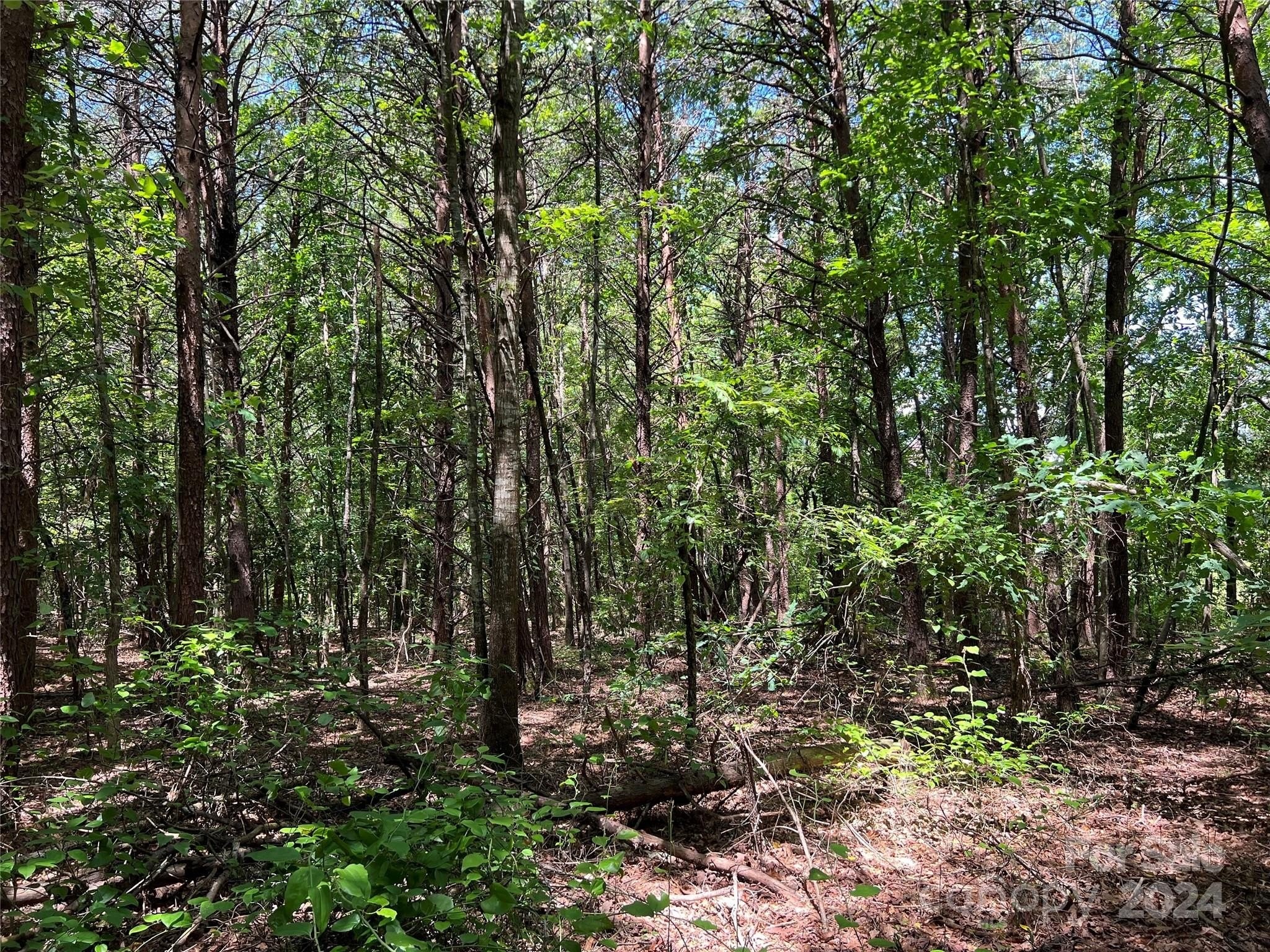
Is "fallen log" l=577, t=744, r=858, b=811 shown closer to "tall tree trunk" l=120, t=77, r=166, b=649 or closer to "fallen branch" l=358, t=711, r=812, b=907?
"fallen branch" l=358, t=711, r=812, b=907

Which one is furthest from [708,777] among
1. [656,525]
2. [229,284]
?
[229,284]

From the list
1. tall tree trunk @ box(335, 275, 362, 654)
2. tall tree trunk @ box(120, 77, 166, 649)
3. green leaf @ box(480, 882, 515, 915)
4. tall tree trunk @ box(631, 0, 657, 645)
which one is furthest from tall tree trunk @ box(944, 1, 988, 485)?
tall tree trunk @ box(335, 275, 362, 654)

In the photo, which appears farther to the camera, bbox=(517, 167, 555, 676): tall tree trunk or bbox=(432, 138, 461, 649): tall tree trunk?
bbox=(432, 138, 461, 649): tall tree trunk

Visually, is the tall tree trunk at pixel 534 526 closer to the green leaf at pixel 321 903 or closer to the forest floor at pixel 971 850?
the forest floor at pixel 971 850

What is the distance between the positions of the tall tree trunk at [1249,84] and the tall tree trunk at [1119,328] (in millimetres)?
3247

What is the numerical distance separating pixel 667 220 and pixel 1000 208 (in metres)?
A: 3.13

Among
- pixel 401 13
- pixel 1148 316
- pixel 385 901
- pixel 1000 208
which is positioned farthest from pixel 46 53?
pixel 1148 316

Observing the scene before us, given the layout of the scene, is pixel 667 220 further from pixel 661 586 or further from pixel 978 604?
pixel 978 604

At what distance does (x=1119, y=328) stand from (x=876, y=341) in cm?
342

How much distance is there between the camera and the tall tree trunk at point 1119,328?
748 centimetres

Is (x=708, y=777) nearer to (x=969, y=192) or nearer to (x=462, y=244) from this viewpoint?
(x=462, y=244)

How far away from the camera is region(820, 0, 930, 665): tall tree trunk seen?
25.5 feet

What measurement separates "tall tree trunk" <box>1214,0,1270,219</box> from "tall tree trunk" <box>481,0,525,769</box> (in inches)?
191

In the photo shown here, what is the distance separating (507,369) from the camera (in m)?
5.51
